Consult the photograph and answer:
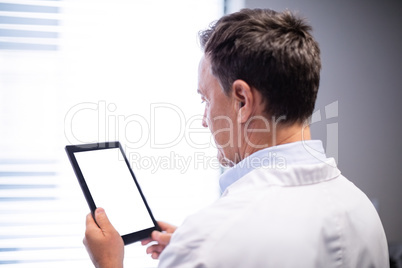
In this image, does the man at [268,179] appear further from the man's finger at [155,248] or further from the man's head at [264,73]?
the man's finger at [155,248]

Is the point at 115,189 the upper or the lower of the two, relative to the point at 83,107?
lower

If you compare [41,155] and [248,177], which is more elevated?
[248,177]

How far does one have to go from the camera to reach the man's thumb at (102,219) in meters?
0.82

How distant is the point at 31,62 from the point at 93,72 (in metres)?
0.23

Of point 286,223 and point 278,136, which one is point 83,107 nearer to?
point 278,136

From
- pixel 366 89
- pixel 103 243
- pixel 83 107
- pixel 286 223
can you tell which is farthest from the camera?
pixel 366 89

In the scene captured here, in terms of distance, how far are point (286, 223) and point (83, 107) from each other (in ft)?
3.49

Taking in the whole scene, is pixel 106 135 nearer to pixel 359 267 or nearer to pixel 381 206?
pixel 359 267

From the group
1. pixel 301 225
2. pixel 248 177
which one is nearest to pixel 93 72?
pixel 248 177

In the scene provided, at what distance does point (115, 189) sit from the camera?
952 mm

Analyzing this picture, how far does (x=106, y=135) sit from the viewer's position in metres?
1.42

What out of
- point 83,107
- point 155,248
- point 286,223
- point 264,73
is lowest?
point 155,248

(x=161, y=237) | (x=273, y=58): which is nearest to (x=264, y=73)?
(x=273, y=58)

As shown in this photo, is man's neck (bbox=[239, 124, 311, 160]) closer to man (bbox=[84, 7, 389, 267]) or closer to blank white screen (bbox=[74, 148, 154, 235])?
man (bbox=[84, 7, 389, 267])
